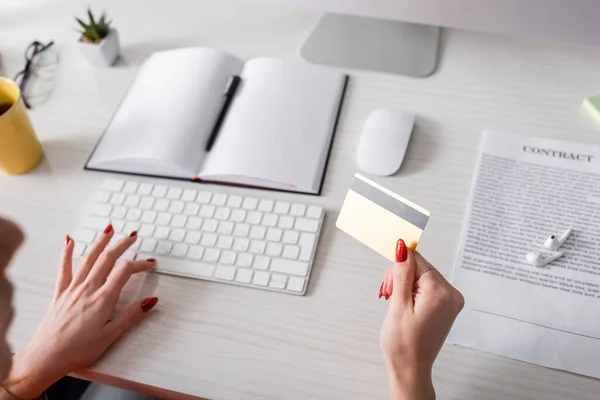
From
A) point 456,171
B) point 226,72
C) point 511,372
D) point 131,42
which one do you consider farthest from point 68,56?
point 511,372

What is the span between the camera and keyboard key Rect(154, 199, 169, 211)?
70 cm

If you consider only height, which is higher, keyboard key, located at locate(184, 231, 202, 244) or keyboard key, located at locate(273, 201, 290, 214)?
keyboard key, located at locate(273, 201, 290, 214)

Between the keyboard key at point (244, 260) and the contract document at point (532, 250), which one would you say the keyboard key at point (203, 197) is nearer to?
the keyboard key at point (244, 260)

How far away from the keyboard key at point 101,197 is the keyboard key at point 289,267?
256 mm

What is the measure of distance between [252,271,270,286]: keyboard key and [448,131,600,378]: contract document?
217 mm

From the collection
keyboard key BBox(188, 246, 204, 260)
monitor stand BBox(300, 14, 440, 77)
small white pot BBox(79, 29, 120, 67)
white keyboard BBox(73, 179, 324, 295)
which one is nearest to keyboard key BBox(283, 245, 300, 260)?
white keyboard BBox(73, 179, 324, 295)

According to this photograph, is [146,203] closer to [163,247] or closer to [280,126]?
[163,247]

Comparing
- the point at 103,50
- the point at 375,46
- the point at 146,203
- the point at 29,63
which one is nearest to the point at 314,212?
the point at 146,203

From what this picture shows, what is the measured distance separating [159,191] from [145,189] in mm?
21

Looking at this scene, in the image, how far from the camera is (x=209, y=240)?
2.17ft

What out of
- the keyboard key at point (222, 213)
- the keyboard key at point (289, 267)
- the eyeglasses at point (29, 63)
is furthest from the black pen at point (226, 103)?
the eyeglasses at point (29, 63)

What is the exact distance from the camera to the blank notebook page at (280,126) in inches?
27.8

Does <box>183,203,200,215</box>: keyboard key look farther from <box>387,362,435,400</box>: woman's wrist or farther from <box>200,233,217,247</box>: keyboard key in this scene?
<box>387,362,435,400</box>: woman's wrist

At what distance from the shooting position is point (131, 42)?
0.92 m
